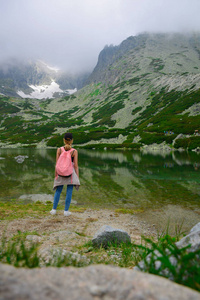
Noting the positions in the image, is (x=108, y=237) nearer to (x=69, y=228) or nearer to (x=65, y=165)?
(x=69, y=228)

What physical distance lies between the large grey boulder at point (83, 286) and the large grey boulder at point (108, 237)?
449cm

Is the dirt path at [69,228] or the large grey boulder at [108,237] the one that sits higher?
the large grey boulder at [108,237]

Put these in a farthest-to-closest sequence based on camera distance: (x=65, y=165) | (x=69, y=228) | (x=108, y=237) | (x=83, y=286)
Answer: (x=65, y=165) < (x=69, y=228) < (x=108, y=237) < (x=83, y=286)

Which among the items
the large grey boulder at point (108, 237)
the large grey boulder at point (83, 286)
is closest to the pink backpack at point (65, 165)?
the large grey boulder at point (108, 237)

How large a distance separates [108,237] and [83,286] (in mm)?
4918

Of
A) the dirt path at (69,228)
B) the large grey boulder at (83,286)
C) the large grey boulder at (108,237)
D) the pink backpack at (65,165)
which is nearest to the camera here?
the large grey boulder at (83,286)

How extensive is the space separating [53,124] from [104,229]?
186 m

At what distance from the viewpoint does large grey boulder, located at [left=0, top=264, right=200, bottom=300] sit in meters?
1.26

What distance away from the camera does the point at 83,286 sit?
56.9 inches

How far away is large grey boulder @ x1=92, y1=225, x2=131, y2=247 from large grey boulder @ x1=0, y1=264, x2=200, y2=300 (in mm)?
4491

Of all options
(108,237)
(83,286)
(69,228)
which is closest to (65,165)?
(69,228)

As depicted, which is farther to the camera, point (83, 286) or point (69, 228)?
point (69, 228)

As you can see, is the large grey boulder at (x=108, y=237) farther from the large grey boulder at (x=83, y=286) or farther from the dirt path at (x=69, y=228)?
the large grey boulder at (x=83, y=286)

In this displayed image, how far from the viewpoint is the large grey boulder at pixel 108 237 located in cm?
587
